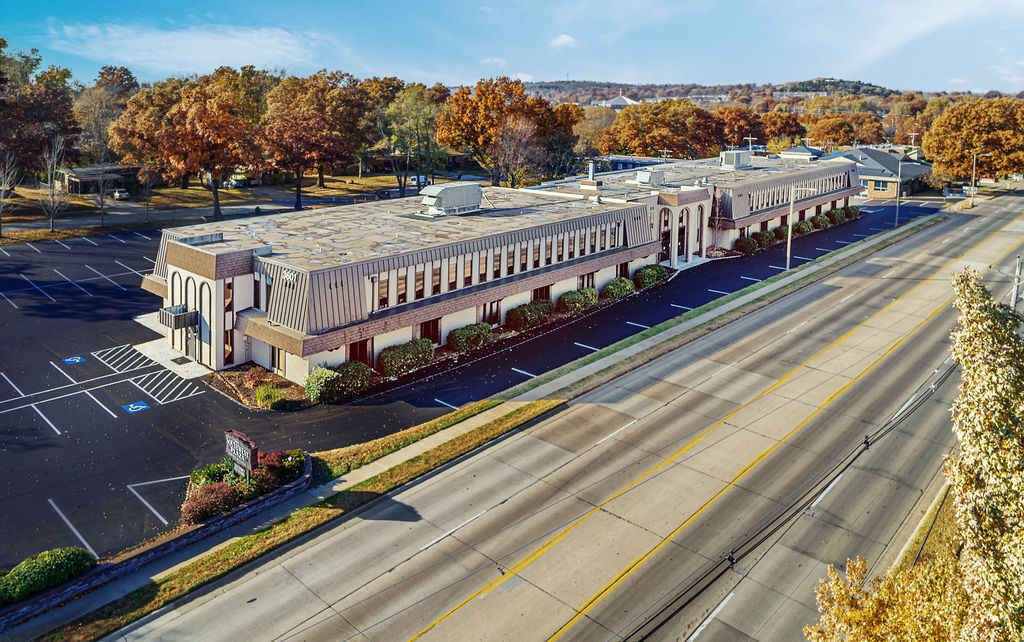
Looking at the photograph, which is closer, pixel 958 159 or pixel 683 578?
pixel 683 578

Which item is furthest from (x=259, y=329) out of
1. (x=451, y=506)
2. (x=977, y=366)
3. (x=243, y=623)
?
(x=977, y=366)

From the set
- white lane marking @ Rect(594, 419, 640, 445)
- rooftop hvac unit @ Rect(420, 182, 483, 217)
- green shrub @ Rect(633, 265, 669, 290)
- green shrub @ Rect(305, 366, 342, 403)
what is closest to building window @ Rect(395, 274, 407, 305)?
green shrub @ Rect(305, 366, 342, 403)

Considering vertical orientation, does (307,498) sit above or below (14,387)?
below

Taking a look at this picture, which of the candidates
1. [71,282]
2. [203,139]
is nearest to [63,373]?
[71,282]

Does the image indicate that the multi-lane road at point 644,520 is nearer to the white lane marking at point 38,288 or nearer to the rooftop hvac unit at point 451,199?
the rooftop hvac unit at point 451,199

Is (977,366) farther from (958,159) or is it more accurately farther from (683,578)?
(958,159)

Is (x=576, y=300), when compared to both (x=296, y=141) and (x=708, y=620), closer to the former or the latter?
(x=708, y=620)
